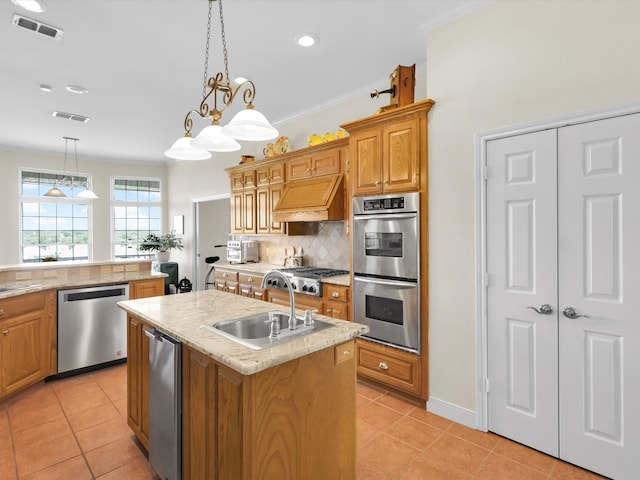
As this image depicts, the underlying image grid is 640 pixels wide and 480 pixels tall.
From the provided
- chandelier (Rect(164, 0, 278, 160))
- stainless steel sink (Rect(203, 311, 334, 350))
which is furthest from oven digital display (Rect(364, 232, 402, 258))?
chandelier (Rect(164, 0, 278, 160))

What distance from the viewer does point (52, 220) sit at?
22.3ft

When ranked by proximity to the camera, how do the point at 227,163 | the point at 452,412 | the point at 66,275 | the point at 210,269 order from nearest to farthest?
the point at 452,412, the point at 66,275, the point at 227,163, the point at 210,269

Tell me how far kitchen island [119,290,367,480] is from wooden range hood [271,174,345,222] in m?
1.93

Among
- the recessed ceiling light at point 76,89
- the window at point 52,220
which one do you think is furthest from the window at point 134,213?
the recessed ceiling light at point 76,89

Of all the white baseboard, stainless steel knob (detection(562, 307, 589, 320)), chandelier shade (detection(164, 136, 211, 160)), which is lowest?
the white baseboard

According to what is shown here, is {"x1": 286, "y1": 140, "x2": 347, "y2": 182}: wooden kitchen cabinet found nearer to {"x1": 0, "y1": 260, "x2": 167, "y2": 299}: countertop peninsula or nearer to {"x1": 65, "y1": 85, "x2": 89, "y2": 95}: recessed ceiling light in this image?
{"x1": 0, "y1": 260, "x2": 167, "y2": 299}: countertop peninsula

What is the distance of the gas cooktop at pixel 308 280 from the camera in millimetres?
3547

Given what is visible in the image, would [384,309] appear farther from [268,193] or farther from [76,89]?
[76,89]

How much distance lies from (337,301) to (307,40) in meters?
2.39

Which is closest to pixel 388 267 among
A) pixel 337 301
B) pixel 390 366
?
pixel 337 301

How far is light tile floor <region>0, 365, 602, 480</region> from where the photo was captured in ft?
6.70

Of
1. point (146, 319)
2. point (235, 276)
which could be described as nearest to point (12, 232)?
point (235, 276)

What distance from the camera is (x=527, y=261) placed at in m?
2.27

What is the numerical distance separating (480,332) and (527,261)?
0.60 meters
